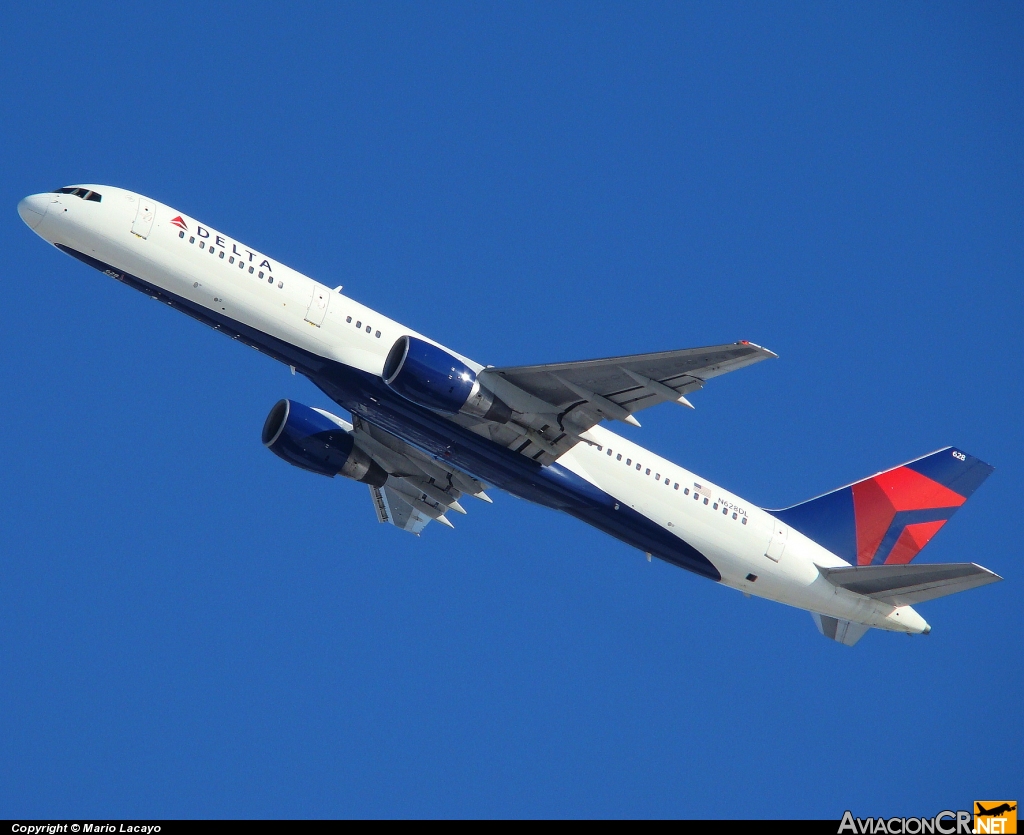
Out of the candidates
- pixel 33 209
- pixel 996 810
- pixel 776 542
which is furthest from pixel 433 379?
pixel 996 810

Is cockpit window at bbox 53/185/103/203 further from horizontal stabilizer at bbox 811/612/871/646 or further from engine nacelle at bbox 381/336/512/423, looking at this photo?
horizontal stabilizer at bbox 811/612/871/646

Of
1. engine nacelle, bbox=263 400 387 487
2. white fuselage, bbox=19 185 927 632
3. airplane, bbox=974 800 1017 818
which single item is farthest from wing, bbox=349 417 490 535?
airplane, bbox=974 800 1017 818

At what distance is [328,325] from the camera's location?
29.7m

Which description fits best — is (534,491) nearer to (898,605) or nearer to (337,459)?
(337,459)

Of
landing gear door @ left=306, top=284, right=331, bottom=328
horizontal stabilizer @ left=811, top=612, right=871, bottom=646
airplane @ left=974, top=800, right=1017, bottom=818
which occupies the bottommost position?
airplane @ left=974, top=800, right=1017, bottom=818

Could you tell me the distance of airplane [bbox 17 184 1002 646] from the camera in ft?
94.5

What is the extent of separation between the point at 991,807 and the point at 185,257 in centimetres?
2254

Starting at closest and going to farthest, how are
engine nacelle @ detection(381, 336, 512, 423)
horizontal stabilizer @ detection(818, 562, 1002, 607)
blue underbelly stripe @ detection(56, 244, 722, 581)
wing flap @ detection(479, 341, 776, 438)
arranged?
wing flap @ detection(479, 341, 776, 438) < engine nacelle @ detection(381, 336, 512, 423) < blue underbelly stripe @ detection(56, 244, 722, 581) < horizontal stabilizer @ detection(818, 562, 1002, 607)

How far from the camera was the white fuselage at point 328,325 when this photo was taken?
28.9 meters

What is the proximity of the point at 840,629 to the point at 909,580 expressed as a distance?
3.63m

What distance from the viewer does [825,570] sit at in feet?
109

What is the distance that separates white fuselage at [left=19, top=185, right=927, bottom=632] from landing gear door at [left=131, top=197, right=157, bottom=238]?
2 cm

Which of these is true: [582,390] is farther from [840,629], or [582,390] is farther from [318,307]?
[840,629]

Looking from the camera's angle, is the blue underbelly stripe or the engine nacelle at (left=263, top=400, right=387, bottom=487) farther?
the engine nacelle at (left=263, top=400, right=387, bottom=487)
